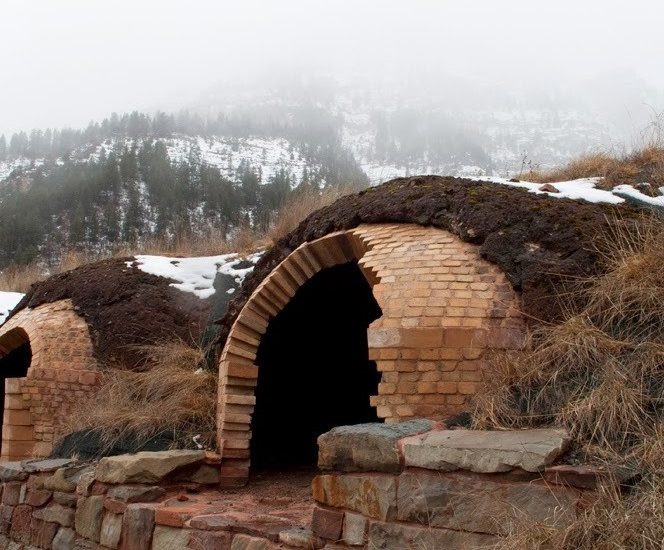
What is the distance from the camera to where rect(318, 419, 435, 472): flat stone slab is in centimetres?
368

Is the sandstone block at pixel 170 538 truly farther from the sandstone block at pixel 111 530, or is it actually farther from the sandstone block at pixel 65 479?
the sandstone block at pixel 65 479

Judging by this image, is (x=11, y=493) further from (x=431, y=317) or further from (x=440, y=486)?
(x=440, y=486)

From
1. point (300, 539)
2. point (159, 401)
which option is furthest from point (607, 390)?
point (159, 401)

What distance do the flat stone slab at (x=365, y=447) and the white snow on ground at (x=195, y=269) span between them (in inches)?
202

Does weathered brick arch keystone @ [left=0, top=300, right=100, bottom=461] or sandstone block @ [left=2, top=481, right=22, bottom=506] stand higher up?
weathered brick arch keystone @ [left=0, top=300, right=100, bottom=461]

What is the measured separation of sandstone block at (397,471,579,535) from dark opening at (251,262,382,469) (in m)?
4.22

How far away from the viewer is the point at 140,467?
217 inches

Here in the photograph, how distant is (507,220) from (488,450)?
2.38m

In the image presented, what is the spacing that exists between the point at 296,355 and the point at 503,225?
4166mm

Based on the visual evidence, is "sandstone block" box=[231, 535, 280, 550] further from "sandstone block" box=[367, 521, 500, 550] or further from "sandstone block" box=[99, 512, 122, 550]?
"sandstone block" box=[99, 512, 122, 550]

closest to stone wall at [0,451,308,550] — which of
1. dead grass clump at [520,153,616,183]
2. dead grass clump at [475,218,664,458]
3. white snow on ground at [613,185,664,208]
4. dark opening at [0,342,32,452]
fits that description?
dead grass clump at [475,218,664,458]

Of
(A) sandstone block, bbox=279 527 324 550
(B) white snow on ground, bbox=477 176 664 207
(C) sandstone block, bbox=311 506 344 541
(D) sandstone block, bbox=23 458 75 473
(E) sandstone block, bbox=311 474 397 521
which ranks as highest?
(B) white snow on ground, bbox=477 176 664 207

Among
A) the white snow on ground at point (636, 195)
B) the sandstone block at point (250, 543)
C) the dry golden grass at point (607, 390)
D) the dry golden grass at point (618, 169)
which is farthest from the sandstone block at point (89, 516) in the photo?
the dry golden grass at point (618, 169)

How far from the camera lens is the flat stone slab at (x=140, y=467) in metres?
5.48
